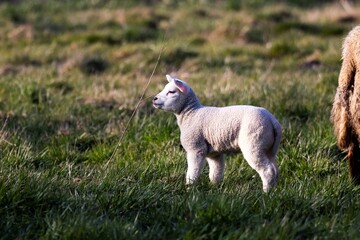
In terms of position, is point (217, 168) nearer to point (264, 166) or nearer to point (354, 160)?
Result: point (264, 166)

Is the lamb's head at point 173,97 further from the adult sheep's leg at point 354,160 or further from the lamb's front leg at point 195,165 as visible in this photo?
the adult sheep's leg at point 354,160

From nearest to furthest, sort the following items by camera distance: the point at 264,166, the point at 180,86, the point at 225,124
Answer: the point at 264,166
the point at 225,124
the point at 180,86

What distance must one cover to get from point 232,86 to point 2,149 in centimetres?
375

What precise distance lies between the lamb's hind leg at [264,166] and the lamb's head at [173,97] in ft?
2.29

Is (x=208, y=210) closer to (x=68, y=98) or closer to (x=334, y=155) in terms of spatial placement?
(x=334, y=155)

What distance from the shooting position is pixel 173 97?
555 centimetres

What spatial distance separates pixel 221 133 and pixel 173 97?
51 cm

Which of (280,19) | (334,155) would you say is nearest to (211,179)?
(334,155)

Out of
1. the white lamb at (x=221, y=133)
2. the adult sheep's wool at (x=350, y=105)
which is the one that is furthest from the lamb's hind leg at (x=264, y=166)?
the adult sheep's wool at (x=350, y=105)

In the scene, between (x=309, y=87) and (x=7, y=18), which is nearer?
(x=309, y=87)

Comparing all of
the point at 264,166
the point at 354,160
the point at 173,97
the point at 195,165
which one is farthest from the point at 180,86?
the point at 354,160

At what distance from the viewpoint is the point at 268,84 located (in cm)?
905

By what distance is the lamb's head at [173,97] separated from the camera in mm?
5539

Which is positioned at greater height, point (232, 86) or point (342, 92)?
point (342, 92)
